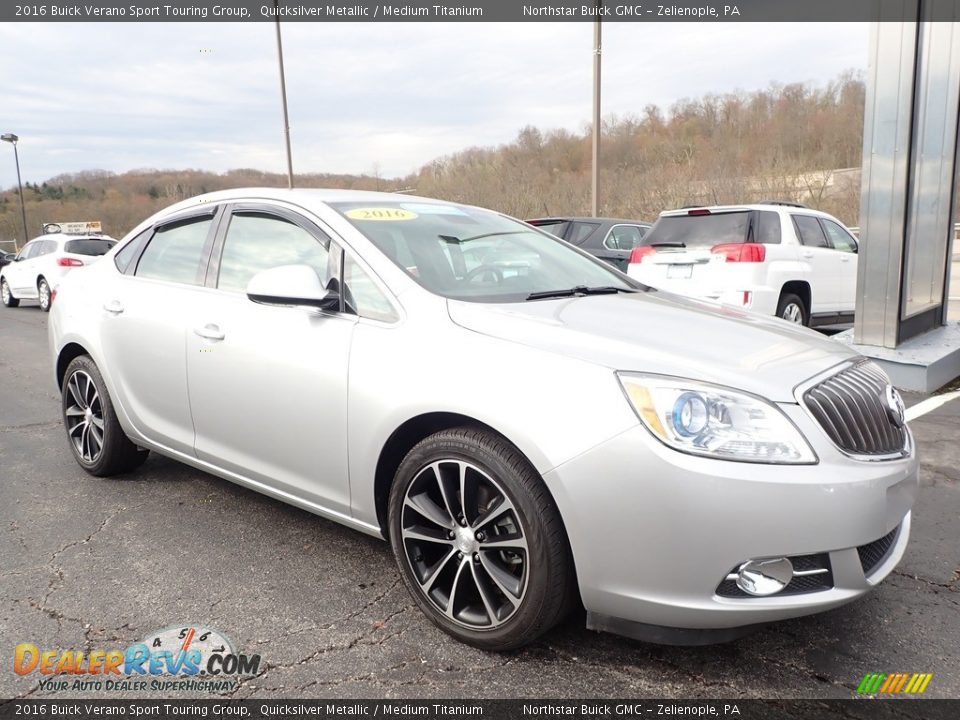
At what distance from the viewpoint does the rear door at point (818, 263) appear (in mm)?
8305

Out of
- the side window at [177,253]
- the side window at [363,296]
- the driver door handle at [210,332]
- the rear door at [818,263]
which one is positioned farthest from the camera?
the rear door at [818,263]

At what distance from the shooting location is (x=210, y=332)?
10.9 feet

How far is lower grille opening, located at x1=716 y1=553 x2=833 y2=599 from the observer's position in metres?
2.12

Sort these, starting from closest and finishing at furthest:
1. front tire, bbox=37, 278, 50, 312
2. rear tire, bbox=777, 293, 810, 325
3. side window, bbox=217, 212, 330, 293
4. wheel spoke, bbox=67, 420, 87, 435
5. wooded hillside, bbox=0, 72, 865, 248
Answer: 1. side window, bbox=217, 212, 330, 293
2. wheel spoke, bbox=67, 420, 87, 435
3. rear tire, bbox=777, 293, 810, 325
4. front tire, bbox=37, 278, 50, 312
5. wooded hillside, bbox=0, 72, 865, 248

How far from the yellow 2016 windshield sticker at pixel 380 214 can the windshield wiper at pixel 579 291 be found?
77cm

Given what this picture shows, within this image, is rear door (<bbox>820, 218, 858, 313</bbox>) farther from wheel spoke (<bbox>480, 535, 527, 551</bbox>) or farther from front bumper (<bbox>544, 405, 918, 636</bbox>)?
wheel spoke (<bbox>480, 535, 527, 551</bbox>)

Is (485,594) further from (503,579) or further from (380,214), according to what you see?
(380,214)

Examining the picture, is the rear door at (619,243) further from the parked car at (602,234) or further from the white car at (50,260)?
the white car at (50,260)

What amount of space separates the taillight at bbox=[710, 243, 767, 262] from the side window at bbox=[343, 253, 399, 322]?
566 centimetres

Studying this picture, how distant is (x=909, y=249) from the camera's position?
6.82m

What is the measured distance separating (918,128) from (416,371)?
6220 mm

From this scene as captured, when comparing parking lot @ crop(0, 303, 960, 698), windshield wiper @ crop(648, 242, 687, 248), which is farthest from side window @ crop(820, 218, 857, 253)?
parking lot @ crop(0, 303, 960, 698)

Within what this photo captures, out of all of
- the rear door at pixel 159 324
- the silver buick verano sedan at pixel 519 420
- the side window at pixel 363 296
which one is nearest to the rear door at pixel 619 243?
the silver buick verano sedan at pixel 519 420

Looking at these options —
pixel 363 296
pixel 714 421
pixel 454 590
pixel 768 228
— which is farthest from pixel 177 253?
pixel 768 228
